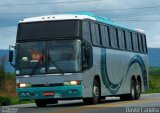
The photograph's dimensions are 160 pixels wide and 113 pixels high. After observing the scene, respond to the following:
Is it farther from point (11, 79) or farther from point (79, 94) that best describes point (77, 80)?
point (11, 79)

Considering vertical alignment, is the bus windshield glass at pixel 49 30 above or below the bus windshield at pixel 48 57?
above

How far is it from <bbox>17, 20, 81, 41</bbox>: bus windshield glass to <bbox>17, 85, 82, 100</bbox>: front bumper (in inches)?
76.1

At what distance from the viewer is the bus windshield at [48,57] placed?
82.0ft

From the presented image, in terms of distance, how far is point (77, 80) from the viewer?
25.0 m

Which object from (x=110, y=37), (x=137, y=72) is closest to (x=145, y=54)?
(x=137, y=72)

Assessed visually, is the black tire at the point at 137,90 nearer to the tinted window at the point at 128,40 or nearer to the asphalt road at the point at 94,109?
the tinted window at the point at 128,40

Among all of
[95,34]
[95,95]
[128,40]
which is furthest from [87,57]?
[128,40]

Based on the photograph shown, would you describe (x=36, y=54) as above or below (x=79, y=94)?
above

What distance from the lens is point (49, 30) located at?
2572cm

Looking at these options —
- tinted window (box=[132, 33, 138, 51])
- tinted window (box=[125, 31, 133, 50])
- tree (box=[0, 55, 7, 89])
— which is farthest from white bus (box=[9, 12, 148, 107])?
tree (box=[0, 55, 7, 89])

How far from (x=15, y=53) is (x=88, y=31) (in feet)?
9.84

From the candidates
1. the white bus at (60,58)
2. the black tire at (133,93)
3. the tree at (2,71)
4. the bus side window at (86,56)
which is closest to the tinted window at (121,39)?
the black tire at (133,93)

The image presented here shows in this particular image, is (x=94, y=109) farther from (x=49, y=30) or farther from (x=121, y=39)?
(x=121, y=39)

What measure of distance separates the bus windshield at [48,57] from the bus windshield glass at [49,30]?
27cm
